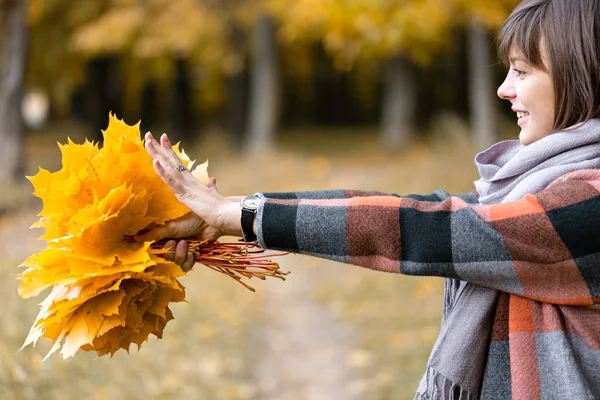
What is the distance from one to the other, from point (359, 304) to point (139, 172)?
5102mm

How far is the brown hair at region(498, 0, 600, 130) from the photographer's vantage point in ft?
5.59

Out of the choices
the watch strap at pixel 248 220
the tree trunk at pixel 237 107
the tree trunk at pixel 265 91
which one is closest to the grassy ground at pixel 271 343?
the watch strap at pixel 248 220

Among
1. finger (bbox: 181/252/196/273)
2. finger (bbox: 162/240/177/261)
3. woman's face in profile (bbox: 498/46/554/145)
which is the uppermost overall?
woman's face in profile (bbox: 498/46/554/145)

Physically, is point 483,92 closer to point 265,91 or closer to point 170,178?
point 265,91

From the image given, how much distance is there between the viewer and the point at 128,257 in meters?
1.89

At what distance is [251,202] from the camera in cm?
182

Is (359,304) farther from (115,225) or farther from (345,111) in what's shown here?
(345,111)

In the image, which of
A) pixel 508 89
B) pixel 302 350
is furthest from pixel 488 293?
pixel 302 350

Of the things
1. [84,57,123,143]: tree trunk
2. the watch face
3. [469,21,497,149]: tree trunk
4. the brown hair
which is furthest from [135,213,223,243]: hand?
[84,57,123,143]: tree trunk

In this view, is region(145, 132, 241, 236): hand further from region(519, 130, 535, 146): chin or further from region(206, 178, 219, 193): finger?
region(519, 130, 535, 146): chin

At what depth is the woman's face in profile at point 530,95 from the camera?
5.85 ft

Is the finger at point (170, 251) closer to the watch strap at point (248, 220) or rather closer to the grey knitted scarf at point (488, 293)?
the watch strap at point (248, 220)

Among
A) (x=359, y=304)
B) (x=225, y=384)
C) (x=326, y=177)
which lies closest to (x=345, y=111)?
(x=326, y=177)

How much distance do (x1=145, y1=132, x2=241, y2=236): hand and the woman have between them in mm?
25
